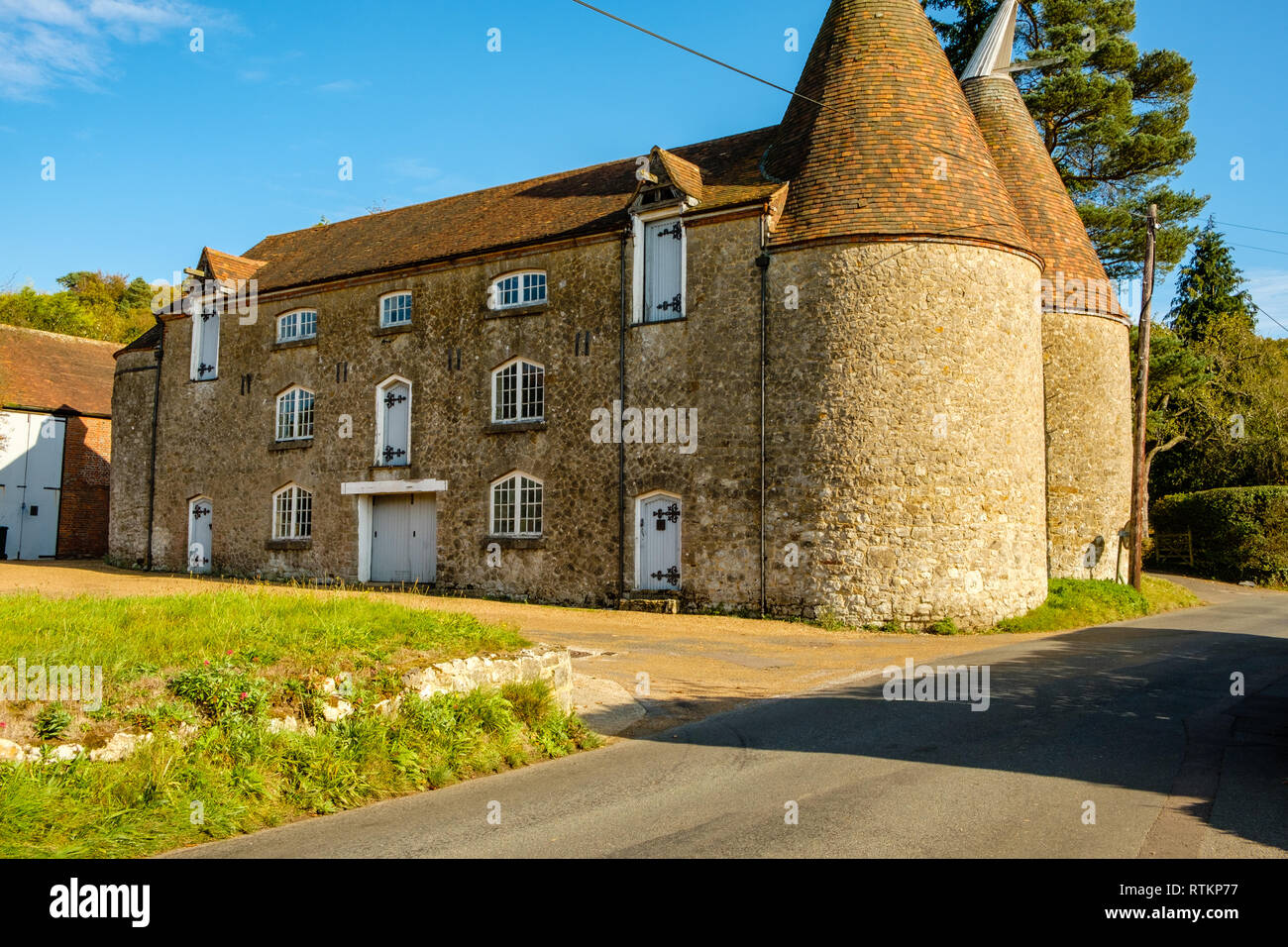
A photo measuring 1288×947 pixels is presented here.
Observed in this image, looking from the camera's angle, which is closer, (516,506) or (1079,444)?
(516,506)

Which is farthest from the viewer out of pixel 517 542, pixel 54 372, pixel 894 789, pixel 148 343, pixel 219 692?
pixel 54 372

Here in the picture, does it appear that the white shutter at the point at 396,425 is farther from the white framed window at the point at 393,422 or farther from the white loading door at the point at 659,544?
the white loading door at the point at 659,544

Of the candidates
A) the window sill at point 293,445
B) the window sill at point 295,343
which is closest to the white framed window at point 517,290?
the window sill at point 295,343

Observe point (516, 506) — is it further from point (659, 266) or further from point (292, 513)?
point (292, 513)

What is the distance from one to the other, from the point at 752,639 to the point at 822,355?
5.75 metres

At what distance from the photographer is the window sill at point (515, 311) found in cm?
2200

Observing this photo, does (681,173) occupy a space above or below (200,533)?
above

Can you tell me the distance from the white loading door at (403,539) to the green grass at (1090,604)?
43.2 ft

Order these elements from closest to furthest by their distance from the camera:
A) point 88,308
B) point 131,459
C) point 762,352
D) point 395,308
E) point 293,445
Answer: point 762,352 < point 395,308 < point 293,445 < point 131,459 < point 88,308

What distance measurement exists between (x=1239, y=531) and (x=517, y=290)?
82.3ft

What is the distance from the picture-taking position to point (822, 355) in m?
18.4

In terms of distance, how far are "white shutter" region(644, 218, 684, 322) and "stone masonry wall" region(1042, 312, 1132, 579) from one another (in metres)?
10.2

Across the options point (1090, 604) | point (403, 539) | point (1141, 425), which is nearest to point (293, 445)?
point (403, 539)

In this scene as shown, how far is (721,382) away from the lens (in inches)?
764
